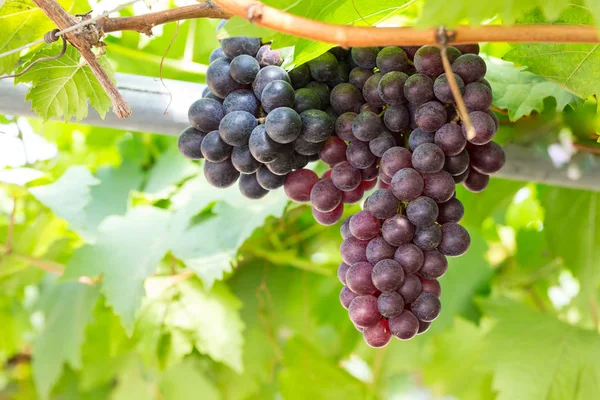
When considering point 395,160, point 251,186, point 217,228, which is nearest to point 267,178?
point 251,186

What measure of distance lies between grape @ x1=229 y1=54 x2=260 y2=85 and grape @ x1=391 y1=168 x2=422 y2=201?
0.54 ft

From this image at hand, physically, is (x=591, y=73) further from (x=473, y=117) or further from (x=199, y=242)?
(x=199, y=242)

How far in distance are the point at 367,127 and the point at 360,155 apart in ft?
0.09

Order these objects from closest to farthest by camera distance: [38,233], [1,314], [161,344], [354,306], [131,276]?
[354,306], [131,276], [161,344], [38,233], [1,314]

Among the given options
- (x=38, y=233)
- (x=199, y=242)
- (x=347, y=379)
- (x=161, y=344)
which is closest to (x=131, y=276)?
(x=199, y=242)

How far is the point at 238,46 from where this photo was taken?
1.80 feet

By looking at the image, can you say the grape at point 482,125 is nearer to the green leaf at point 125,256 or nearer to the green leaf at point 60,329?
the green leaf at point 125,256

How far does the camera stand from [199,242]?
91cm

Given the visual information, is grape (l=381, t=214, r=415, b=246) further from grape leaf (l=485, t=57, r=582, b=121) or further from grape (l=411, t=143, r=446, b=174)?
grape leaf (l=485, t=57, r=582, b=121)

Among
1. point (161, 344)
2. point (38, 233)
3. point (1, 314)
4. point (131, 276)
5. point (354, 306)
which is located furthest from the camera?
point (1, 314)

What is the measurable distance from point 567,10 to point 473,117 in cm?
13

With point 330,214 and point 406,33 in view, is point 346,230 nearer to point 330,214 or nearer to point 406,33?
point 330,214

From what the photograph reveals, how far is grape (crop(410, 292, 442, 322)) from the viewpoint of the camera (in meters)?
0.46

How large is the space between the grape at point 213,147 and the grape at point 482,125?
0.69 feet
